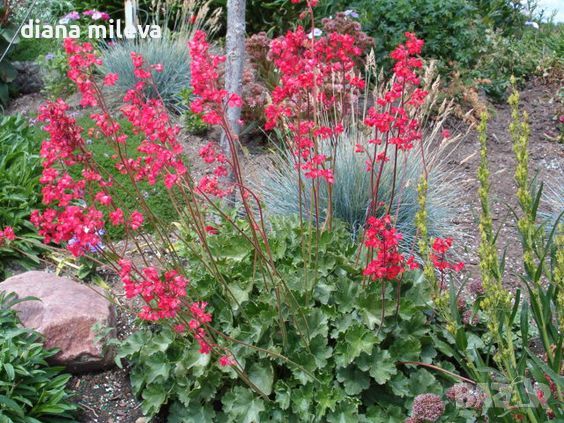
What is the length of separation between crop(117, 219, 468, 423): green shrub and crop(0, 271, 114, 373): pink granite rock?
213mm

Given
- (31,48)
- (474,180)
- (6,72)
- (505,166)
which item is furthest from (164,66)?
(474,180)

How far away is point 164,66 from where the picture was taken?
719 centimetres

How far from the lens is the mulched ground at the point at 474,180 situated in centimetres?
358

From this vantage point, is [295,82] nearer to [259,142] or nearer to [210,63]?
[210,63]

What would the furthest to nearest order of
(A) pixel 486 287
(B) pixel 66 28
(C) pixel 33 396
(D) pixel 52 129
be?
(B) pixel 66 28
(C) pixel 33 396
(D) pixel 52 129
(A) pixel 486 287

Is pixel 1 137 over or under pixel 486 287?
under

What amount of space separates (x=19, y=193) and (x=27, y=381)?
188 cm

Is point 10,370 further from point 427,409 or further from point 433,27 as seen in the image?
point 433,27

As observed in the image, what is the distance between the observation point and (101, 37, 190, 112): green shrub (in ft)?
23.5

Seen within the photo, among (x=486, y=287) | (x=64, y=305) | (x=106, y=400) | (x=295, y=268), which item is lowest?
(x=106, y=400)

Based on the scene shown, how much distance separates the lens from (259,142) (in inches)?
253

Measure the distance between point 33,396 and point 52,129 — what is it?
1.35 metres

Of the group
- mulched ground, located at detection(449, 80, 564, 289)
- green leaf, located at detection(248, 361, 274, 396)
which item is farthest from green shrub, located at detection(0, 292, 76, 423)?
mulched ground, located at detection(449, 80, 564, 289)

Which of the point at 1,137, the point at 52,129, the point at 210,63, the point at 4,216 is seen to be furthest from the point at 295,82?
the point at 1,137
